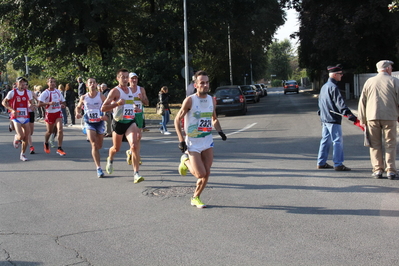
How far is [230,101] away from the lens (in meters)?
25.2

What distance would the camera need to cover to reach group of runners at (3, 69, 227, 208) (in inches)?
257

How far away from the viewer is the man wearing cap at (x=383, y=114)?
317 inches

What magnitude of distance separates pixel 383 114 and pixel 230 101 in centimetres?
1724

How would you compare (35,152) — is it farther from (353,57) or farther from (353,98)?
(353,98)

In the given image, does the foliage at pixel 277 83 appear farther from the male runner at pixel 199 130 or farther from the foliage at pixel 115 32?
the male runner at pixel 199 130

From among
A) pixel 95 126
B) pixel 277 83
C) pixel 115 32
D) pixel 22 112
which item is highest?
pixel 115 32

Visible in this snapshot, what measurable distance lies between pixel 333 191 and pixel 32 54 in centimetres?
2925

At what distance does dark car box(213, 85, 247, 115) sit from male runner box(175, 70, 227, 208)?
60.5 ft

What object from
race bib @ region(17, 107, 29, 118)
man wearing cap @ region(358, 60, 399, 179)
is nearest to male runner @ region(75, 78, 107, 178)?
race bib @ region(17, 107, 29, 118)

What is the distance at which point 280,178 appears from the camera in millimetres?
8500

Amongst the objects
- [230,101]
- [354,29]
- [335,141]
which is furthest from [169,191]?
→ [354,29]

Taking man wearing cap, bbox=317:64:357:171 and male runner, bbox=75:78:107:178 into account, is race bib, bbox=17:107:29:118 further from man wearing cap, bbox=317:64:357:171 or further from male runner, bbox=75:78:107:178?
man wearing cap, bbox=317:64:357:171

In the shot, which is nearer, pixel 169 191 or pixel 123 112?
pixel 169 191

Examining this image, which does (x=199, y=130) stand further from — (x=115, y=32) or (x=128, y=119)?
(x=115, y=32)
